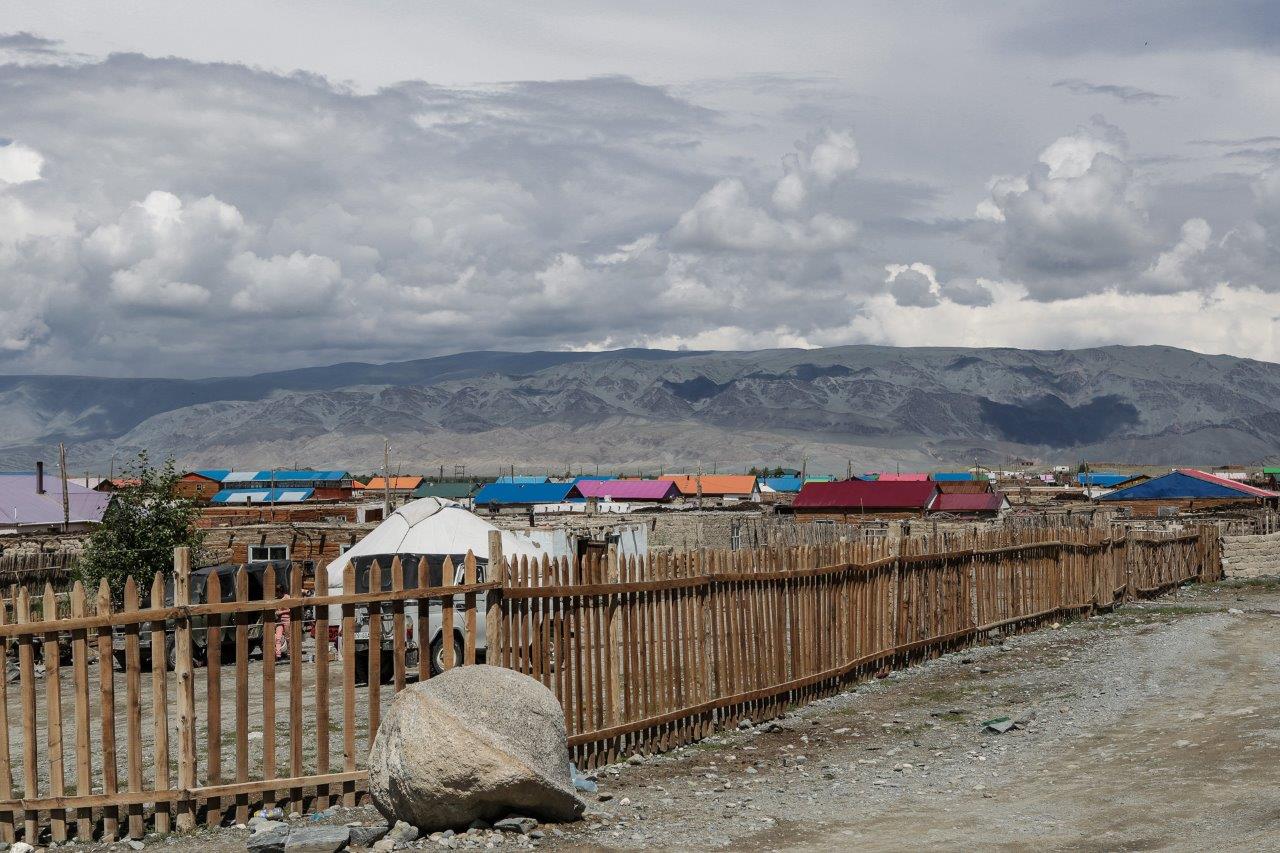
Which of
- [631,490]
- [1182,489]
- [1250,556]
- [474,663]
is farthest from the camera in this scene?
[631,490]

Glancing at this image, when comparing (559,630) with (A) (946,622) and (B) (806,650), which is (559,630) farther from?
(A) (946,622)

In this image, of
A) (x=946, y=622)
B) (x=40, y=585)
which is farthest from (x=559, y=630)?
(x=40, y=585)

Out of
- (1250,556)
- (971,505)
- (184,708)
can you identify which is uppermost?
(184,708)

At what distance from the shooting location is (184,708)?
938cm

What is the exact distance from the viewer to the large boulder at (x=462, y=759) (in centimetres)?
884

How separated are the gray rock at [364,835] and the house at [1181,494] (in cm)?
5819

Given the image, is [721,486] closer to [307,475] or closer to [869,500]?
[307,475]

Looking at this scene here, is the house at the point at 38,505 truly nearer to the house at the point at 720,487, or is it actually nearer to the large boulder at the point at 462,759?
the large boulder at the point at 462,759

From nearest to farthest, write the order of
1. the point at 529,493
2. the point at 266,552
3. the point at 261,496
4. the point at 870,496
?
1. the point at 266,552
2. the point at 870,496
3. the point at 529,493
4. the point at 261,496

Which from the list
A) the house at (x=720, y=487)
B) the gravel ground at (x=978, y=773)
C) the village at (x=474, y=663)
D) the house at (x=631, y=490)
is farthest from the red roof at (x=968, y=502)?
the gravel ground at (x=978, y=773)

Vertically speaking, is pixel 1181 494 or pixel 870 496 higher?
pixel 1181 494

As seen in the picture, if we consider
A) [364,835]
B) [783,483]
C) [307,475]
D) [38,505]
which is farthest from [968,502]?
[307,475]

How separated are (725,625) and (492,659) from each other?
12.3 feet

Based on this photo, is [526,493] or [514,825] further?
[526,493]
